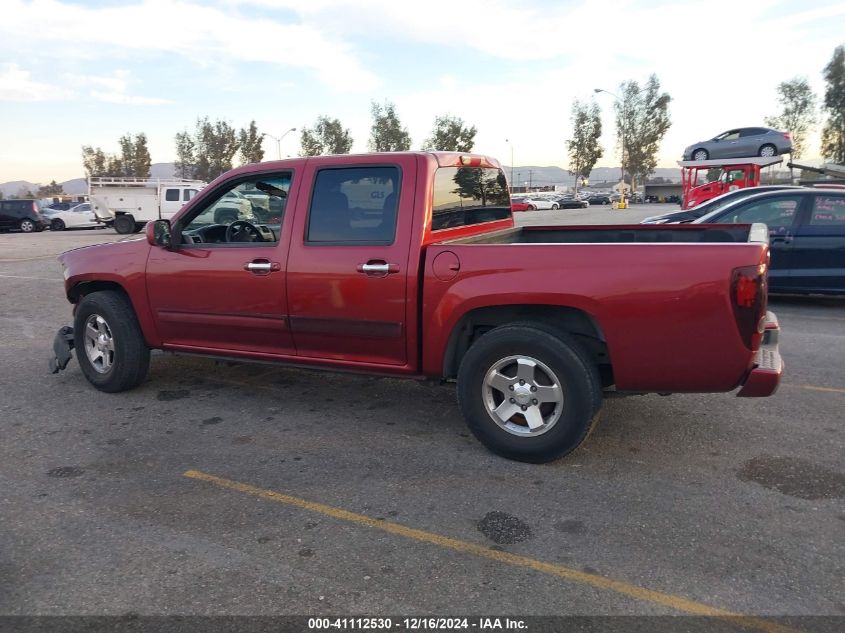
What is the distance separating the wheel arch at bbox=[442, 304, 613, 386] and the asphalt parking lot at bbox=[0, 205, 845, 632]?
23.5 inches

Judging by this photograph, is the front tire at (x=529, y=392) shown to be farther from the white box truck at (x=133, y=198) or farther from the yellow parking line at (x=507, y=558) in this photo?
the white box truck at (x=133, y=198)

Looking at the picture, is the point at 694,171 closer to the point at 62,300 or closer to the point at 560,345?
the point at 62,300

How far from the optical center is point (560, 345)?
12.1 ft

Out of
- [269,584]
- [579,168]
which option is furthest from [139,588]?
[579,168]

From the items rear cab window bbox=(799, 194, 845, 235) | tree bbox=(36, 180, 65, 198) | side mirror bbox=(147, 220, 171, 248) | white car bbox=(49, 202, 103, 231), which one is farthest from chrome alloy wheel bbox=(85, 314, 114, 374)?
tree bbox=(36, 180, 65, 198)

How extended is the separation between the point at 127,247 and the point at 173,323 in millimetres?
740

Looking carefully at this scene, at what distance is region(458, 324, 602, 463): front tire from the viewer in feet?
12.1

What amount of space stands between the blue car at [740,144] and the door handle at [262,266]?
1011 inches

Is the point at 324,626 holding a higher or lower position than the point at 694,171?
lower

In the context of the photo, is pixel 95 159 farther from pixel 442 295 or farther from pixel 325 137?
pixel 442 295

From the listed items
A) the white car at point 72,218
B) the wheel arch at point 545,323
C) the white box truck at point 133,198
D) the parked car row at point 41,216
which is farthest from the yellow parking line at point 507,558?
the white car at point 72,218

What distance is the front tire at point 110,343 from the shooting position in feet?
16.9

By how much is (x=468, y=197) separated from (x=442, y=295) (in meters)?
1.12

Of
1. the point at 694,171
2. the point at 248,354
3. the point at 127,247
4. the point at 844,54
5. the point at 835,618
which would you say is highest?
the point at 844,54
